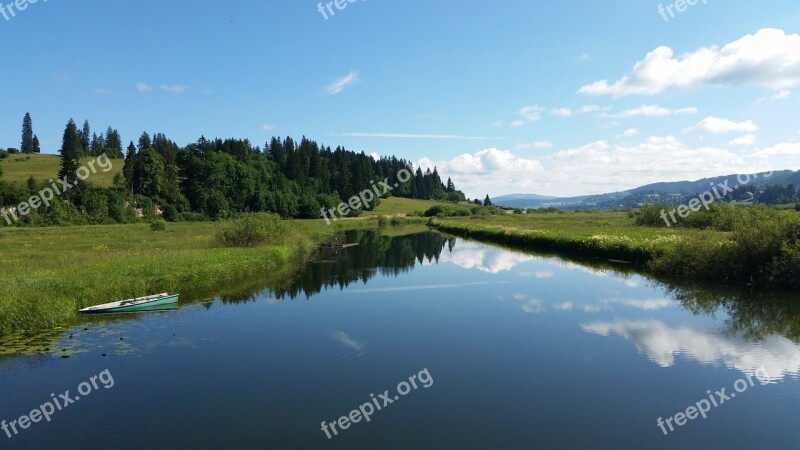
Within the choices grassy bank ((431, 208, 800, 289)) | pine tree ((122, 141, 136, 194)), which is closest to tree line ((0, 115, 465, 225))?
pine tree ((122, 141, 136, 194))

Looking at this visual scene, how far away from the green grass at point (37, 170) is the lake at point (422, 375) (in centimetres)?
9268

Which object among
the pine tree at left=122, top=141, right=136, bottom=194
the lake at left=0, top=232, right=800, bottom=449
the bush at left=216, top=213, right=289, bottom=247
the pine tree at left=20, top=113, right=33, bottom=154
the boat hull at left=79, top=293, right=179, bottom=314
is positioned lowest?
the lake at left=0, top=232, right=800, bottom=449

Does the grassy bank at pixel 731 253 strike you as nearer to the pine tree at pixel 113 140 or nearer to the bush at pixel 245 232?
the bush at pixel 245 232

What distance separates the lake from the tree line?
65566mm

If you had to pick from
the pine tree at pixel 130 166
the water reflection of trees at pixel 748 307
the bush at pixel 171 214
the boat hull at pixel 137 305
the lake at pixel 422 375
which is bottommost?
the water reflection of trees at pixel 748 307

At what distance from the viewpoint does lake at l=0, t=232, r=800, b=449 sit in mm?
11672

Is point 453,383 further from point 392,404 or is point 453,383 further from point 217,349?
point 217,349

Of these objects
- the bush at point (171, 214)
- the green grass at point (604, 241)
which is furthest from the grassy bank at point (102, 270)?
the bush at point (171, 214)

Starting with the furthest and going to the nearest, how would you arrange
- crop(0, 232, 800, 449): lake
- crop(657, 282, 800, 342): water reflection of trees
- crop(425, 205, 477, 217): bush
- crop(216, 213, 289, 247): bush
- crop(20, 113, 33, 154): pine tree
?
1. crop(20, 113, 33, 154): pine tree
2. crop(425, 205, 477, 217): bush
3. crop(216, 213, 289, 247): bush
4. crop(657, 282, 800, 342): water reflection of trees
5. crop(0, 232, 800, 449): lake

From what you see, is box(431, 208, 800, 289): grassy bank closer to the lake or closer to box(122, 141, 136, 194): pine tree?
the lake

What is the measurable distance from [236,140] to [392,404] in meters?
134

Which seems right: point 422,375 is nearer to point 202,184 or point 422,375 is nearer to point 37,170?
point 202,184

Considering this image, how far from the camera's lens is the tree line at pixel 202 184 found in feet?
271

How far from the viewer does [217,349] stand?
1866 cm
